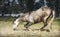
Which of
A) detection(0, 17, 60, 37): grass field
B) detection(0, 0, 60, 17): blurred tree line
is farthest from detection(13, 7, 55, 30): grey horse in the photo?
detection(0, 0, 60, 17): blurred tree line

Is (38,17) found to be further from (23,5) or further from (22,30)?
(23,5)

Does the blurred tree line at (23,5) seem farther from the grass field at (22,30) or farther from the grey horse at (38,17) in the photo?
the grey horse at (38,17)

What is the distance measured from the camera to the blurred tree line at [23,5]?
7363 millimetres

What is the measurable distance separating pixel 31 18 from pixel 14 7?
3.34 feet

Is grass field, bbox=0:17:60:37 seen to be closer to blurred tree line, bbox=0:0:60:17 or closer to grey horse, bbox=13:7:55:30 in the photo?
A: grey horse, bbox=13:7:55:30

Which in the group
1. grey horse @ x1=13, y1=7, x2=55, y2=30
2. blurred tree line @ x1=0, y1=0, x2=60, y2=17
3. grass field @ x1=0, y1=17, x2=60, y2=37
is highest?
blurred tree line @ x1=0, y1=0, x2=60, y2=17

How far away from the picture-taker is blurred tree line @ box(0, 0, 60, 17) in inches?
290

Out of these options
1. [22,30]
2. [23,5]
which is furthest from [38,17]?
[23,5]

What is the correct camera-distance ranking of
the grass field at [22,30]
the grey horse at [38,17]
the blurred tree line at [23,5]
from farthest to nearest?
the blurred tree line at [23,5], the grey horse at [38,17], the grass field at [22,30]

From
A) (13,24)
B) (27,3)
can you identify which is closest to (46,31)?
(13,24)

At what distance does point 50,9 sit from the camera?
6645 millimetres

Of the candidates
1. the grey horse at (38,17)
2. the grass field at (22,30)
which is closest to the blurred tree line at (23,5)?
the grass field at (22,30)

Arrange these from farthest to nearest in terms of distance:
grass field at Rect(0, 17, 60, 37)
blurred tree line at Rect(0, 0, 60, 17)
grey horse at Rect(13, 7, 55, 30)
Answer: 1. blurred tree line at Rect(0, 0, 60, 17)
2. grey horse at Rect(13, 7, 55, 30)
3. grass field at Rect(0, 17, 60, 37)

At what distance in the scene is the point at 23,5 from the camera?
754 cm
